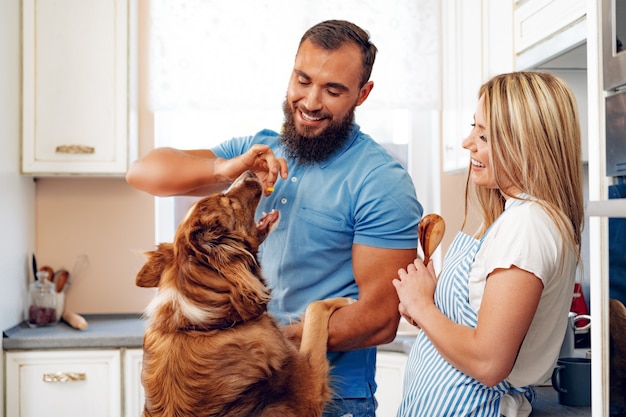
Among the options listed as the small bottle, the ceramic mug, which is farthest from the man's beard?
the small bottle

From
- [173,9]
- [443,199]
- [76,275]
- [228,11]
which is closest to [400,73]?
[443,199]

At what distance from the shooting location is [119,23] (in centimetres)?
359

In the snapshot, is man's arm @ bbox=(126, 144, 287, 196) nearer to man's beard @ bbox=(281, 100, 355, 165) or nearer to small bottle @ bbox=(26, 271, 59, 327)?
man's beard @ bbox=(281, 100, 355, 165)

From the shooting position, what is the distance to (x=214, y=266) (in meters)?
1.74

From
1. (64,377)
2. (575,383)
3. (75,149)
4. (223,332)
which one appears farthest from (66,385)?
(575,383)

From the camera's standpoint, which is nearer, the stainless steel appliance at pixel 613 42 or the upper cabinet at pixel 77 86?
the stainless steel appliance at pixel 613 42

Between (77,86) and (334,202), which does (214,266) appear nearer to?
(334,202)

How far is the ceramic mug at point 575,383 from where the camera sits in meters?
2.16

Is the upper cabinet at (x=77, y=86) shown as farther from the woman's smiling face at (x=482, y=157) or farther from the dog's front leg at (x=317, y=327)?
the woman's smiling face at (x=482, y=157)

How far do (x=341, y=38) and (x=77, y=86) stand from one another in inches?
79.7

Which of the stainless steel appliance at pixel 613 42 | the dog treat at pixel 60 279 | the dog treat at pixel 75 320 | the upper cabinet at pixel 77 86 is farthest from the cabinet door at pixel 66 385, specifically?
the stainless steel appliance at pixel 613 42

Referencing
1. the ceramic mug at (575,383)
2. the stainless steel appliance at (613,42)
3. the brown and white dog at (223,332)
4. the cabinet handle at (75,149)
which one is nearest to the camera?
the stainless steel appliance at (613,42)

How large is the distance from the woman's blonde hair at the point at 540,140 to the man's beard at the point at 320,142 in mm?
467

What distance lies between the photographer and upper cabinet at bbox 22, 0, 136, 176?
3559mm
